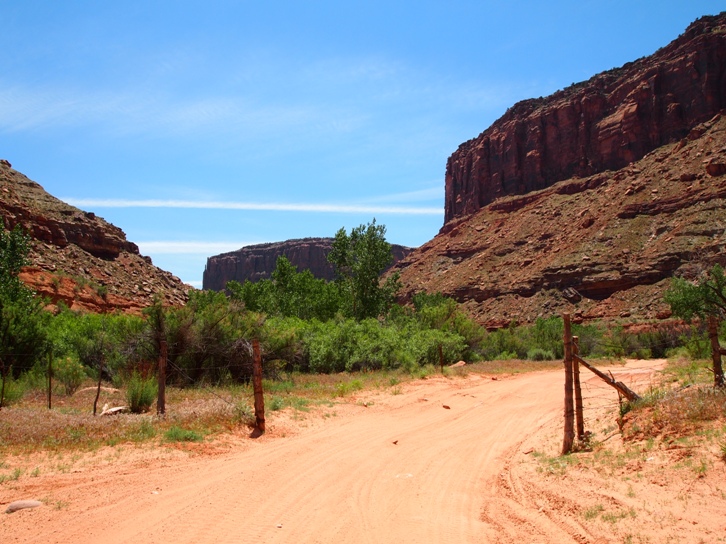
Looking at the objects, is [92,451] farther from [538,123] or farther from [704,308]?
[538,123]

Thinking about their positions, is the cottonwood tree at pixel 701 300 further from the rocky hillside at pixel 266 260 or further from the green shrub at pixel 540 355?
the rocky hillside at pixel 266 260

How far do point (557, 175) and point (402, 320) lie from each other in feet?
225

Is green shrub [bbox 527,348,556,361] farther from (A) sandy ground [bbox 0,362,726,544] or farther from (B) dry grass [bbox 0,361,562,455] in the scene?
(A) sandy ground [bbox 0,362,726,544]

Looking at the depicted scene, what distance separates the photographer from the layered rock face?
80.3 meters

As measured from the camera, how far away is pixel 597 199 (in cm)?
7669

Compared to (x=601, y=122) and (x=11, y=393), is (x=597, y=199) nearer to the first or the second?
(x=601, y=122)

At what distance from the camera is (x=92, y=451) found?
979 cm

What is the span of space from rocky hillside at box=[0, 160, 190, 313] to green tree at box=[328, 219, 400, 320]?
13.4 meters

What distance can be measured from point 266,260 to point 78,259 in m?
140

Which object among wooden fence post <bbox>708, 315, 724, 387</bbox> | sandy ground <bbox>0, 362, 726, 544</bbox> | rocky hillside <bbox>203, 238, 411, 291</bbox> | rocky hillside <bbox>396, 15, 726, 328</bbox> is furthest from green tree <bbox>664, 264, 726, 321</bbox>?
rocky hillside <bbox>203, 238, 411, 291</bbox>

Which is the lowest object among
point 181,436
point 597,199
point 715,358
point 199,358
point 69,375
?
point 181,436

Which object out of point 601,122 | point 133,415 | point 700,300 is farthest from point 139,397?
point 601,122

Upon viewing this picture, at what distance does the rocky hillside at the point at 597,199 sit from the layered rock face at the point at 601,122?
0.21 metres

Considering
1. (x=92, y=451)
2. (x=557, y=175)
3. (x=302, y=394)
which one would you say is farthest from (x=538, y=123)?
(x=92, y=451)
